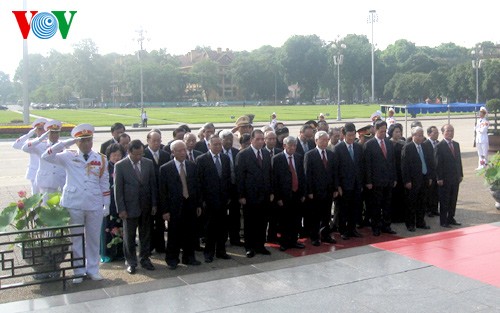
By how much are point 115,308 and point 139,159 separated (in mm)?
2110

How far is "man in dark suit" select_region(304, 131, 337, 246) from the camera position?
8.55 meters

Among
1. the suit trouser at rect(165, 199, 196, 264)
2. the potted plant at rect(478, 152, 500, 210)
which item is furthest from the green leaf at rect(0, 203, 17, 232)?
the potted plant at rect(478, 152, 500, 210)

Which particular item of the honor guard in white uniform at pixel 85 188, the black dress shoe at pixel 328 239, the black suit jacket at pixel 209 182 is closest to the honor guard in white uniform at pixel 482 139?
the black dress shoe at pixel 328 239

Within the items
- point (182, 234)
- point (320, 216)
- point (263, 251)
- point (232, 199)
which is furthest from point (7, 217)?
point (320, 216)

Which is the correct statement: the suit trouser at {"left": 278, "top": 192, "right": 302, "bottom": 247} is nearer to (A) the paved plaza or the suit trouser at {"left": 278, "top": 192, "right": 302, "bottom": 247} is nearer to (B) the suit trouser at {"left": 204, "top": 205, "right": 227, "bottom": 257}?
(A) the paved plaza

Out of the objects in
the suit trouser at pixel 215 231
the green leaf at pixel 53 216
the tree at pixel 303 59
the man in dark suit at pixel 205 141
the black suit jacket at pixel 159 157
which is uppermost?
the tree at pixel 303 59

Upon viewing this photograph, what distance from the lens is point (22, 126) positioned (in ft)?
117

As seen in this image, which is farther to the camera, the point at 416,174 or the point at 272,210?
the point at 416,174

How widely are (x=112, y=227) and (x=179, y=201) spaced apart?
1262 millimetres

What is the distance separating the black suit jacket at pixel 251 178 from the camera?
26.0 feet

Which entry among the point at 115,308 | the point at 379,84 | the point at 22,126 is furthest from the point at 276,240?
the point at 379,84

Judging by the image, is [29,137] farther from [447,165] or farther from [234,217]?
[447,165]

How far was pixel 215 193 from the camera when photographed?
775cm

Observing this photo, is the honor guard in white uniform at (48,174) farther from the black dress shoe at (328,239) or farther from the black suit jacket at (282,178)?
the black dress shoe at (328,239)
